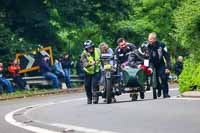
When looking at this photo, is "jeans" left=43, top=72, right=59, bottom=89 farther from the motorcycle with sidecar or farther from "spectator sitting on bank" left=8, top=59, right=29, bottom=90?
the motorcycle with sidecar

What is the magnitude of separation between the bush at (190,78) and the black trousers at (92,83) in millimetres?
2115

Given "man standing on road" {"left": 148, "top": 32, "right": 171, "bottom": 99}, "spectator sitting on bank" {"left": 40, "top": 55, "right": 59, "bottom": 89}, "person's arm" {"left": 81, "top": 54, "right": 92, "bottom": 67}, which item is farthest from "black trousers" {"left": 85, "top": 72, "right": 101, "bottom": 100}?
"spectator sitting on bank" {"left": 40, "top": 55, "right": 59, "bottom": 89}

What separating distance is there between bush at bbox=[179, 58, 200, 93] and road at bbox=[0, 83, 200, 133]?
1378 mm

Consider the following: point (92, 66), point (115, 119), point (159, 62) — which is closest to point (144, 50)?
point (159, 62)

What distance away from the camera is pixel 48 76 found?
1212 inches

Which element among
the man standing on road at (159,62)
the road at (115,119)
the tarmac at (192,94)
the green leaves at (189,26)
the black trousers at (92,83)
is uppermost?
the green leaves at (189,26)

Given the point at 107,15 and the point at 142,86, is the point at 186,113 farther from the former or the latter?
the point at 107,15

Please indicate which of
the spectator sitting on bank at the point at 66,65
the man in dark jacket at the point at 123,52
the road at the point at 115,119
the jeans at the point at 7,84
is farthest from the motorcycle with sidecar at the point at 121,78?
the spectator sitting on bank at the point at 66,65

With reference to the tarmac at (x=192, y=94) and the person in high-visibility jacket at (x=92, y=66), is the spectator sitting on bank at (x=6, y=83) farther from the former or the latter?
the tarmac at (x=192, y=94)

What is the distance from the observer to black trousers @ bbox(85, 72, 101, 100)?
1909 centimetres

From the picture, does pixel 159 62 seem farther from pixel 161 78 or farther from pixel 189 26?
pixel 189 26

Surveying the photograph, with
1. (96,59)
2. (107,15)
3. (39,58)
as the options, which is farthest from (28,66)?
(96,59)

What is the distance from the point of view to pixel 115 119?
44.1 feet

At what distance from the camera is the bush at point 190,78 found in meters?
18.5
